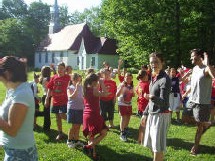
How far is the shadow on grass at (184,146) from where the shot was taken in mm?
8525

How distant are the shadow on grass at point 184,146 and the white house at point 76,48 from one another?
4702cm

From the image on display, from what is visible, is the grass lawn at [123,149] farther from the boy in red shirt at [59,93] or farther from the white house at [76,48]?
the white house at [76,48]

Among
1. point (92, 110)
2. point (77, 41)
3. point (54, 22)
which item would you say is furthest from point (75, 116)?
point (54, 22)

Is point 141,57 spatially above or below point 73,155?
above

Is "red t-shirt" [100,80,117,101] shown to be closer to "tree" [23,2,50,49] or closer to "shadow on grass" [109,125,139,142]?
"shadow on grass" [109,125,139,142]

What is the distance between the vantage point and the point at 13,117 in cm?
364

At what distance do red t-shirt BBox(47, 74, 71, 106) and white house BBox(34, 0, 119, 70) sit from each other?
47.0m

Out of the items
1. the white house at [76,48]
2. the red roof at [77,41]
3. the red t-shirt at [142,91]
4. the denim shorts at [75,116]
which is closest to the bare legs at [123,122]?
the red t-shirt at [142,91]

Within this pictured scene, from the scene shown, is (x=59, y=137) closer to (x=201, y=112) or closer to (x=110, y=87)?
(x=110, y=87)

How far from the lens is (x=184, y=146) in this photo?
9.05 m

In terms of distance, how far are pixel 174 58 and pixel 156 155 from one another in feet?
84.0

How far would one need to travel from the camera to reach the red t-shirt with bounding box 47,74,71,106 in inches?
364

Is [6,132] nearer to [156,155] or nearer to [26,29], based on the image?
[156,155]

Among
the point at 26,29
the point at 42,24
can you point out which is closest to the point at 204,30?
the point at 26,29
